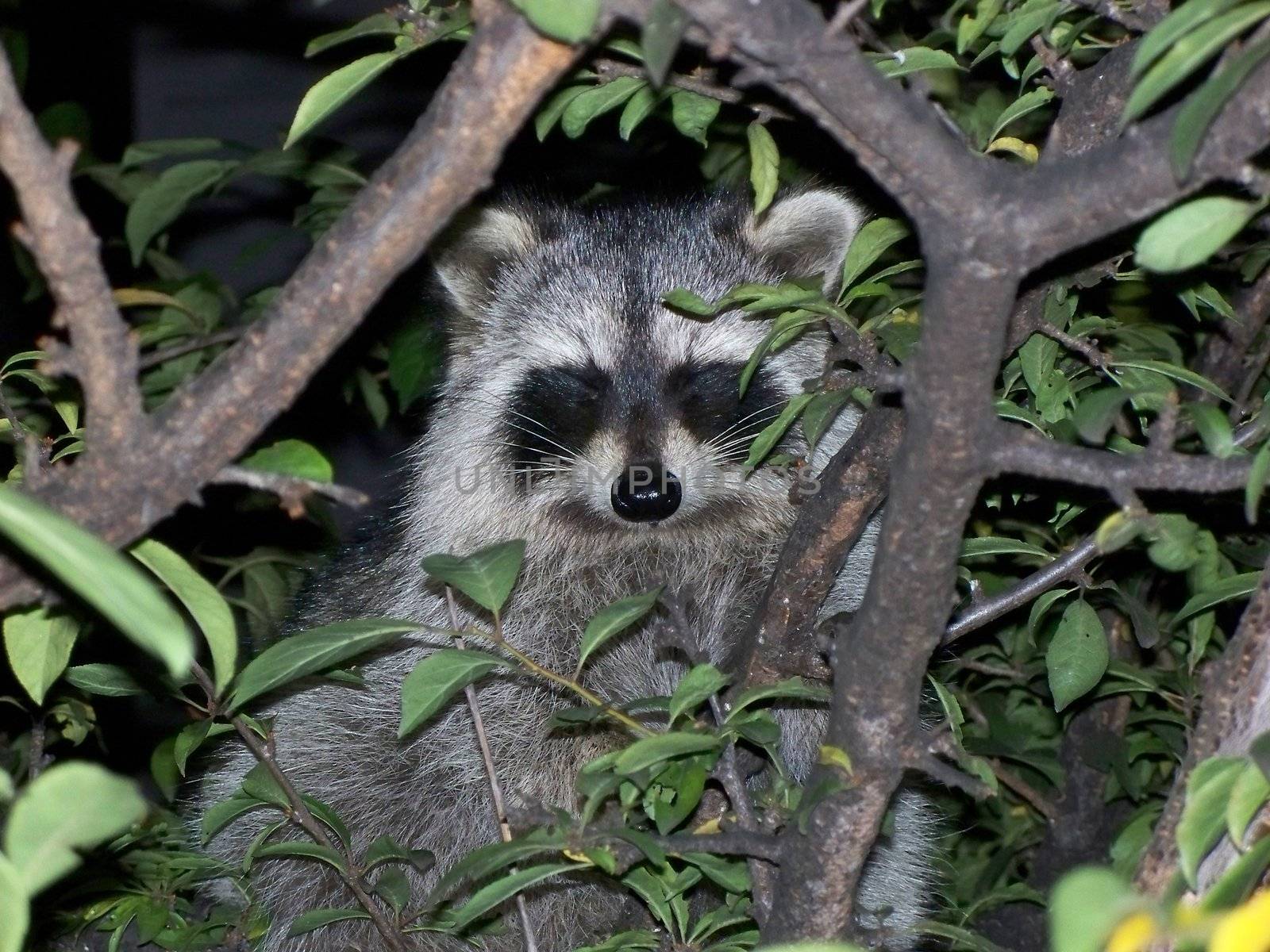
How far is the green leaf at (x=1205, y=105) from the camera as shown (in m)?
0.86

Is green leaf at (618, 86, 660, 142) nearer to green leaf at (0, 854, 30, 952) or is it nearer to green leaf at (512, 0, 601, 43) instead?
green leaf at (512, 0, 601, 43)

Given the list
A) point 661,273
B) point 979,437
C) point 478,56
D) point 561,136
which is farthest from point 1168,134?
point 561,136

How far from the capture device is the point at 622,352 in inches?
92.5

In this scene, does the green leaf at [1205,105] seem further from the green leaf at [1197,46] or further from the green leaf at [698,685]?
the green leaf at [698,685]

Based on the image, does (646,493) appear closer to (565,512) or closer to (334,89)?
(565,512)

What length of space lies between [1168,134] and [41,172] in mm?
723

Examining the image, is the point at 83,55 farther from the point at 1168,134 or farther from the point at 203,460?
the point at 1168,134

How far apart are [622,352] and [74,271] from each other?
147 centimetres

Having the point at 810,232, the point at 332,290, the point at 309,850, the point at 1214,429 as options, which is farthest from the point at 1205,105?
the point at 810,232

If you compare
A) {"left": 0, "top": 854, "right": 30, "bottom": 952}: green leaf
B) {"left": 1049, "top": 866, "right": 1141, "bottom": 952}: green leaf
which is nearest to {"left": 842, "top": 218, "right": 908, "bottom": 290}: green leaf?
{"left": 1049, "top": 866, "right": 1141, "bottom": 952}: green leaf

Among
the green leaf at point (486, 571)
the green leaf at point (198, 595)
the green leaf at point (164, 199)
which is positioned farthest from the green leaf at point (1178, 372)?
the green leaf at point (164, 199)

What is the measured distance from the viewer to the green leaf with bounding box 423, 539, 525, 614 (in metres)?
1.27

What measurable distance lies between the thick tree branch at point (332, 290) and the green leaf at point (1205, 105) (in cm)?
41

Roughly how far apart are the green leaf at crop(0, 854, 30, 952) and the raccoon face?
1371mm
